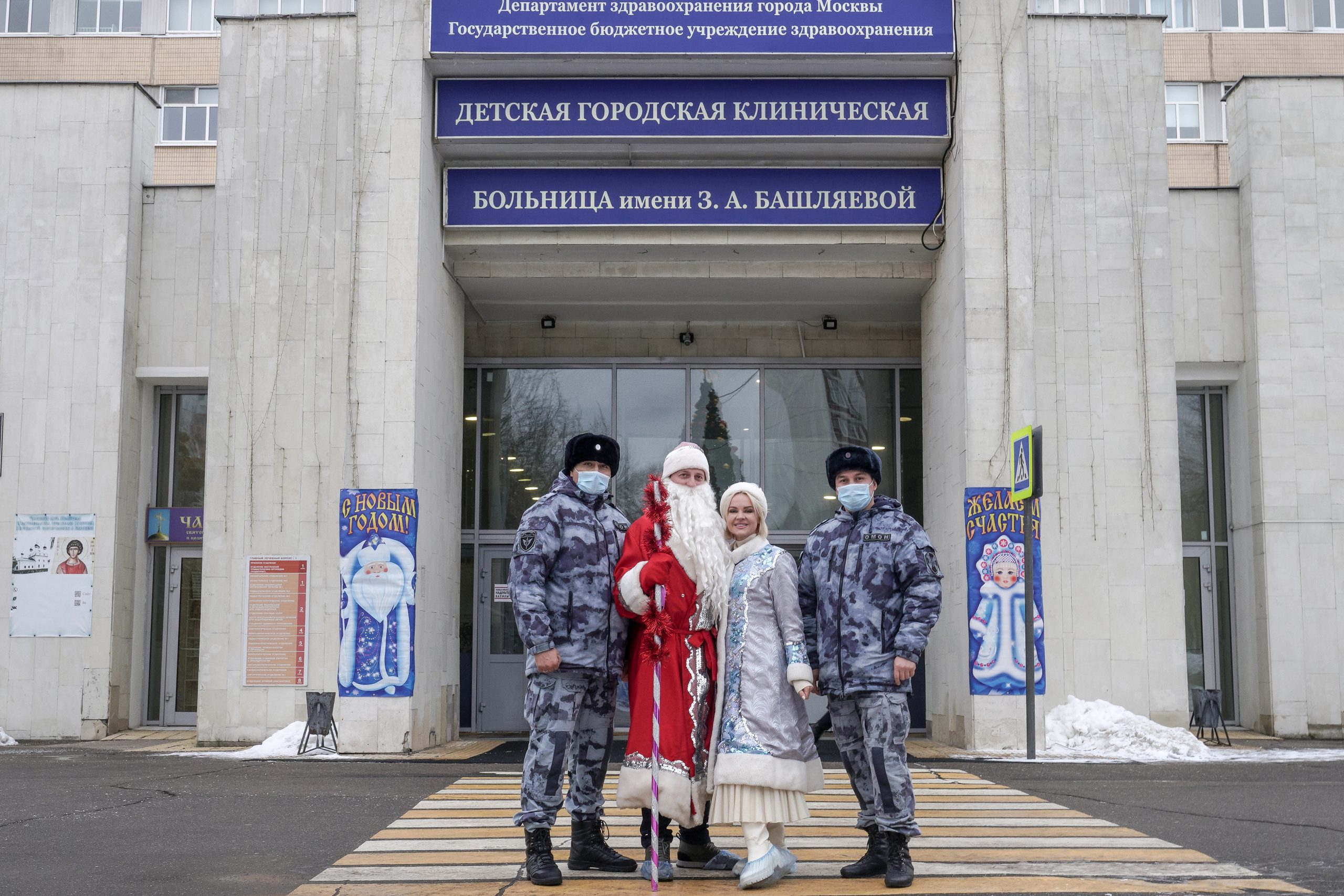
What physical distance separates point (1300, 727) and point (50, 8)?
95.4 ft

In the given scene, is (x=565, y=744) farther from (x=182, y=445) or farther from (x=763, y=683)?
(x=182, y=445)

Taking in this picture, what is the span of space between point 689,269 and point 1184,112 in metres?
18.0

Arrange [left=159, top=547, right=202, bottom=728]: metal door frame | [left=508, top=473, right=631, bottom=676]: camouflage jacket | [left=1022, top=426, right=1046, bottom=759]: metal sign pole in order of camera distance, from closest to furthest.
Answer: [left=508, top=473, right=631, bottom=676]: camouflage jacket < [left=1022, top=426, right=1046, bottom=759]: metal sign pole < [left=159, top=547, right=202, bottom=728]: metal door frame

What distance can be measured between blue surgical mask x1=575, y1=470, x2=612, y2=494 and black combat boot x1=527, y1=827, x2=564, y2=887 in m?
1.69

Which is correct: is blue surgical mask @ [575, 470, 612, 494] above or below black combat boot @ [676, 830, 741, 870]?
above

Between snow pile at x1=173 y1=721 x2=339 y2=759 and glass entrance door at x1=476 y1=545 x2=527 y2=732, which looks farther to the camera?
glass entrance door at x1=476 y1=545 x2=527 y2=732

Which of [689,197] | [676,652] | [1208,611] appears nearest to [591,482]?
[676,652]

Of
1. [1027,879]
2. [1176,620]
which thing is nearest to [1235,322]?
[1176,620]

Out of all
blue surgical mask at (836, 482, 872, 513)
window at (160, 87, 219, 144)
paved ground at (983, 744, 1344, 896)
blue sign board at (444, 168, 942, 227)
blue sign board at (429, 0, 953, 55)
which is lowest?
paved ground at (983, 744, 1344, 896)

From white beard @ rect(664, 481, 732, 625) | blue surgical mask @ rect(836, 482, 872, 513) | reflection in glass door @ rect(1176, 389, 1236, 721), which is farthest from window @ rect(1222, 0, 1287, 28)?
white beard @ rect(664, 481, 732, 625)

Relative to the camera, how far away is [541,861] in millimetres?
6098

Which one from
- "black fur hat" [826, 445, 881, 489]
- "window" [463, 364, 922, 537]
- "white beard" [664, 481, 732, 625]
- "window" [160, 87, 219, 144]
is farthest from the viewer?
"window" [160, 87, 219, 144]

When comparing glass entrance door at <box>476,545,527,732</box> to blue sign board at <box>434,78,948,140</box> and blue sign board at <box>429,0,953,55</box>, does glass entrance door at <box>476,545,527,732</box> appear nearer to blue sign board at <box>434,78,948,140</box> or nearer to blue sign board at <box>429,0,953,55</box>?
blue sign board at <box>434,78,948,140</box>

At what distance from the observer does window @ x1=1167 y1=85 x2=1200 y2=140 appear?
2933cm
